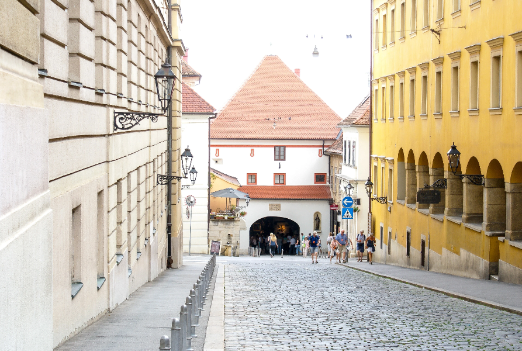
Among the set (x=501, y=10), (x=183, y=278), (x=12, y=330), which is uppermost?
(x=501, y=10)

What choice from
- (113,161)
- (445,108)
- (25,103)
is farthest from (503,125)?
(25,103)

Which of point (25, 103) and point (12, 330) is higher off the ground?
point (25, 103)

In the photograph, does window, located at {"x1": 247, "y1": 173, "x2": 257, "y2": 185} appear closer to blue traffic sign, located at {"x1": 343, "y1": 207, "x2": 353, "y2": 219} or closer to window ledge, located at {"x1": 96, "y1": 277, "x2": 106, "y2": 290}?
blue traffic sign, located at {"x1": 343, "y1": 207, "x2": 353, "y2": 219}

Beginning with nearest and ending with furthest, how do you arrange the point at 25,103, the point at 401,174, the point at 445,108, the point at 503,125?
the point at 25,103 < the point at 503,125 < the point at 445,108 < the point at 401,174

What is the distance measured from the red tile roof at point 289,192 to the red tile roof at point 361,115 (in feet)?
51.5

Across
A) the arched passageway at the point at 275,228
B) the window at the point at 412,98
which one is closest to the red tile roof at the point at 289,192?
the arched passageway at the point at 275,228

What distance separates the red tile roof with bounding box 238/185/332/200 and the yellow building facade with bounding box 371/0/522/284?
28352 mm

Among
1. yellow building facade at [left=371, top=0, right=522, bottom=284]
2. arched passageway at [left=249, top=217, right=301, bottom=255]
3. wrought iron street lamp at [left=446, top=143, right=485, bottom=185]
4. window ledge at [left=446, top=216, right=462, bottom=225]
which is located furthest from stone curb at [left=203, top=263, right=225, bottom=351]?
arched passageway at [left=249, top=217, right=301, bottom=255]

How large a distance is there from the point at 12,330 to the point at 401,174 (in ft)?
104

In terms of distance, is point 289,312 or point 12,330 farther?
point 289,312

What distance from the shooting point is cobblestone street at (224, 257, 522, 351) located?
35.5 ft

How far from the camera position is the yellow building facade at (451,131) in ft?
69.2

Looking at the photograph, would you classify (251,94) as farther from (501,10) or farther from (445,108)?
(501,10)

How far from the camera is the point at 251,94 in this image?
7681 cm
